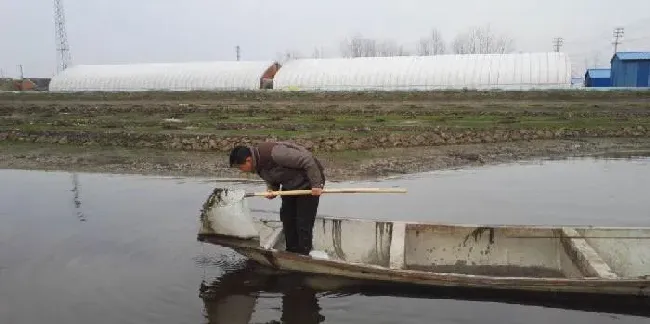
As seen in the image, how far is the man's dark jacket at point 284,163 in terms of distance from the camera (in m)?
6.15

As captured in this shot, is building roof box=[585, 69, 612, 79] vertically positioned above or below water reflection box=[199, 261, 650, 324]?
above

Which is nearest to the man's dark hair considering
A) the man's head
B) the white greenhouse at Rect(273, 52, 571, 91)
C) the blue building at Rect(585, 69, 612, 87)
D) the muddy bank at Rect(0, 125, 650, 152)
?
the man's head

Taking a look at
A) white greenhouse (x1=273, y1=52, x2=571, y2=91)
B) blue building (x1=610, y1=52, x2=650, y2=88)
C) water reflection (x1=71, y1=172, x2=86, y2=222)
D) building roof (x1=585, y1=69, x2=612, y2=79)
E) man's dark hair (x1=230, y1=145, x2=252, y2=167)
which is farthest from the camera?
building roof (x1=585, y1=69, x2=612, y2=79)

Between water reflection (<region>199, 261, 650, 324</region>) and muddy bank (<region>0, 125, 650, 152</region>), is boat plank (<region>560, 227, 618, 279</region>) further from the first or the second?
muddy bank (<region>0, 125, 650, 152</region>)

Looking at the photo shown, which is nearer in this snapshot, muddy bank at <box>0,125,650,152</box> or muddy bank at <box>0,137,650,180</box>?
muddy bank at <box>0,137,650,180</box>

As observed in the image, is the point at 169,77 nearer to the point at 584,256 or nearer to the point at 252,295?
the point at 252,295

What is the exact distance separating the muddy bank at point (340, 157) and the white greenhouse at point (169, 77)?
28.4m

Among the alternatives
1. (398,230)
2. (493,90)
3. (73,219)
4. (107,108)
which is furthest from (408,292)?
(493,90)

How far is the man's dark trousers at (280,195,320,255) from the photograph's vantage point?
6496 mm

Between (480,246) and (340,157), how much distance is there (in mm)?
7834

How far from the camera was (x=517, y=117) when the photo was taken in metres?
23.0

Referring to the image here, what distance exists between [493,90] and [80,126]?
25196 mm

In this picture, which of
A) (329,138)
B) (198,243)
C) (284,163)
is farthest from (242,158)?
(329,138)

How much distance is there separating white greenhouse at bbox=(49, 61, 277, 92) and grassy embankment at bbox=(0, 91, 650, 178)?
40.7ft
